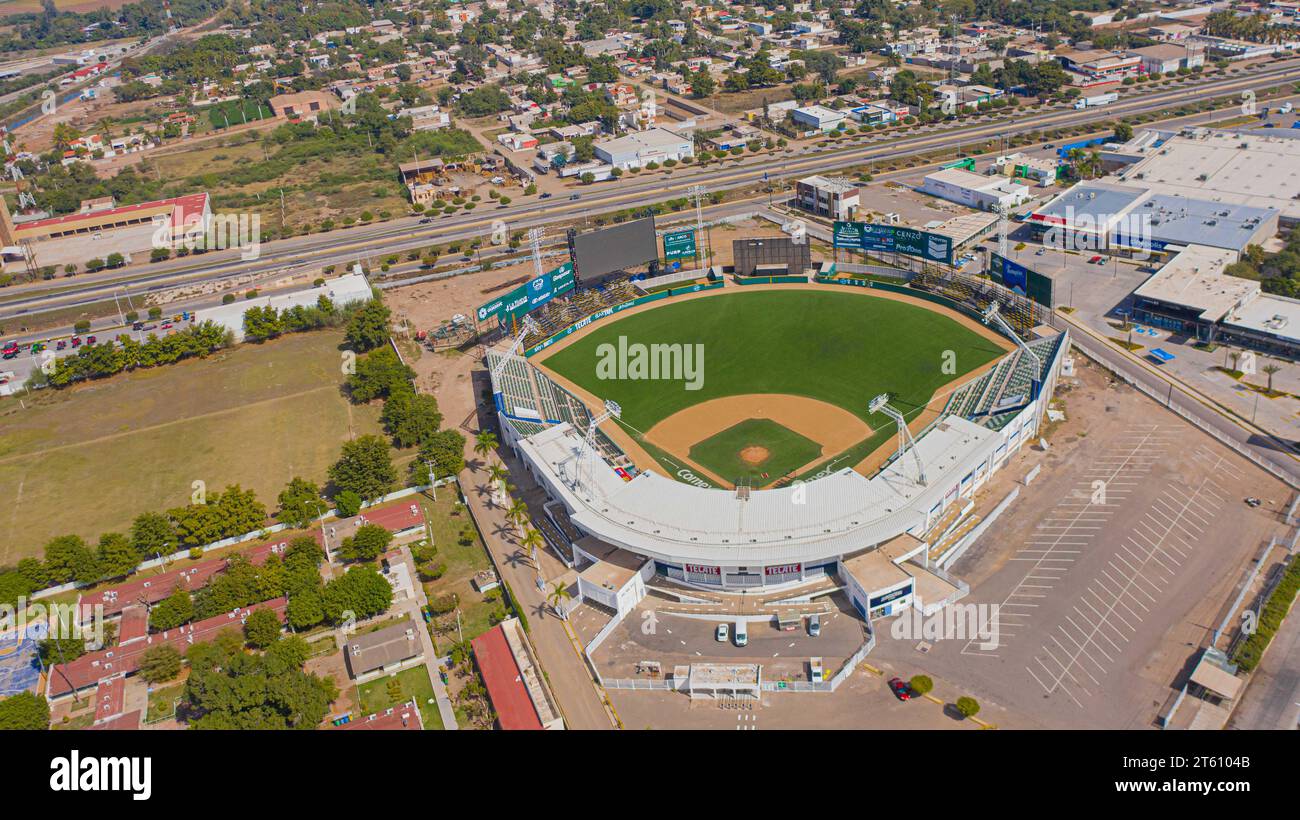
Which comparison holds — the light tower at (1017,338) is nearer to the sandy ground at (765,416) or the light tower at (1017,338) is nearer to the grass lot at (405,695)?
the sandy ground at (765,416)

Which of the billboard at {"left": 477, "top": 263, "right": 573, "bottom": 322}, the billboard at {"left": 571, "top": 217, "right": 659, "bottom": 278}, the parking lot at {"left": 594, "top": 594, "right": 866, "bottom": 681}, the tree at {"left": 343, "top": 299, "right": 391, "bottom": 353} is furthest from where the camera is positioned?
the billboard at {"left": 571, "top": 217, "right": 659, "bottom": 278}

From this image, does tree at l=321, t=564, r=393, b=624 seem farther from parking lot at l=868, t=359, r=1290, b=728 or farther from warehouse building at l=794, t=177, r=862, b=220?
warehouse building at l=794, t=177, r=862, b=220

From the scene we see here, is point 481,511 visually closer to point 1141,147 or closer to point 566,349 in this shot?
point 566,349

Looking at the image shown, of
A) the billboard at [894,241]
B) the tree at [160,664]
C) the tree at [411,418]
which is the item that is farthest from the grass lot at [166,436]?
the billboard at [894,241]

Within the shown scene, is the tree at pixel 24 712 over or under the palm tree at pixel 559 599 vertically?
over

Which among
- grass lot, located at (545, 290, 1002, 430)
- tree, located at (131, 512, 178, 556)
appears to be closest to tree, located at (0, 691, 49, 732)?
tree, located at (131, 512, 178, 556)

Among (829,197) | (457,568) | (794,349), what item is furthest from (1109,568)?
(829,197)
